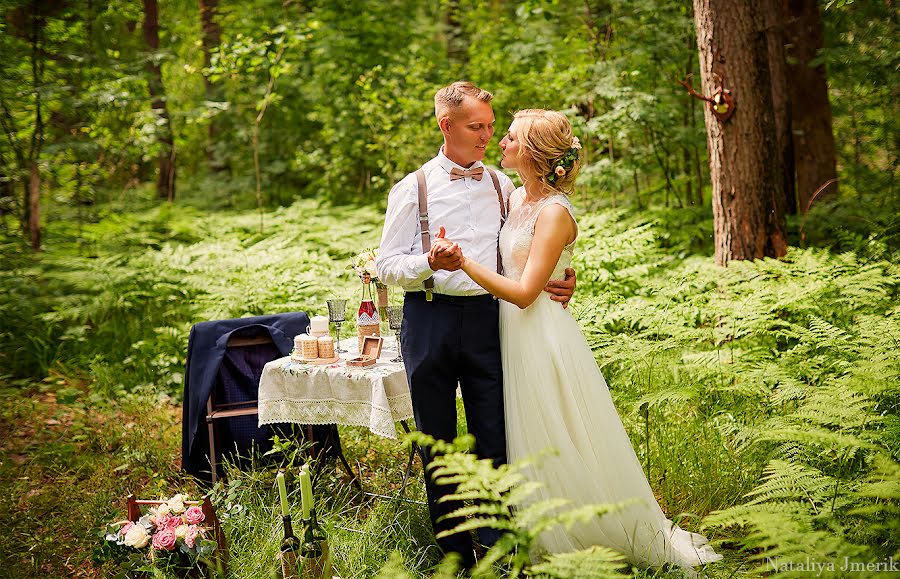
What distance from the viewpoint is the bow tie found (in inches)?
128

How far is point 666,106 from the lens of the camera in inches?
282

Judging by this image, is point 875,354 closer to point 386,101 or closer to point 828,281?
point 828,281

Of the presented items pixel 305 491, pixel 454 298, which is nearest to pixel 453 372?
pixel 454 298

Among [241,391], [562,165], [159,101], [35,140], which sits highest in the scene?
[159,101]

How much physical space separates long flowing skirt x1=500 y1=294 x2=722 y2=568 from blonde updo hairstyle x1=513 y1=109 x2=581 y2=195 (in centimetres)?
56

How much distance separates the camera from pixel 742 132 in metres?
5.52

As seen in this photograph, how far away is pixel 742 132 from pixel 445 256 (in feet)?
12.0

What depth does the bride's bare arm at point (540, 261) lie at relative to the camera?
3086 mm

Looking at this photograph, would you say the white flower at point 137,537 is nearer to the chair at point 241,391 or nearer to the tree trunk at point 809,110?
the chair at point 241,391

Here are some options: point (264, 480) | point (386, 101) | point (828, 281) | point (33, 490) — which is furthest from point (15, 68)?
point (828, 281)

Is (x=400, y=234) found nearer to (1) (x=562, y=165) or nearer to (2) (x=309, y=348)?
(1) (x=562, y=165)

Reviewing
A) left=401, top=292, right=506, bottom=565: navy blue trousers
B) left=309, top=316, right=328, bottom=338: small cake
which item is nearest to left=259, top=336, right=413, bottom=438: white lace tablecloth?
→ left=309, top=316, right=328, bottom=338: small cake

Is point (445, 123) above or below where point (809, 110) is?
below

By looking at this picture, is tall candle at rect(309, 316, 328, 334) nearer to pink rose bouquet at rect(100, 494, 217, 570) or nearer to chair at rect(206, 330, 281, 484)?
chair at rect(206, 330, 281, 484)
